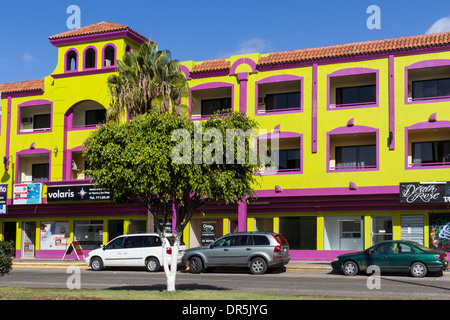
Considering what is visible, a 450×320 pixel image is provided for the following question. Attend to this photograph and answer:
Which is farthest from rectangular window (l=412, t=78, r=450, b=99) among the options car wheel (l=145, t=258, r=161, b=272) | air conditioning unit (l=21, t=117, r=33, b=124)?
air conditioning unit (l=21, t=117, r=33, b=124)

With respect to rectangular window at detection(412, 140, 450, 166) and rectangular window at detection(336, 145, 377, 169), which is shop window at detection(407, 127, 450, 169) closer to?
rectangular window at detection(412, 140, 450, 166)

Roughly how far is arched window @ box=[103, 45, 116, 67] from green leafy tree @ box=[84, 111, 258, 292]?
66.6ft

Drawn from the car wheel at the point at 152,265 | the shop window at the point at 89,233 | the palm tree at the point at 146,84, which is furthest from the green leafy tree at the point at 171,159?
the shop window at the point at 89,233

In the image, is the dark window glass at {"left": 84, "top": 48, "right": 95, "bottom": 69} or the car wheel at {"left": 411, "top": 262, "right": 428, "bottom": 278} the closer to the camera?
the car wheel at {"left": 411, "top": 262, "right": 428, "bottom": 278}

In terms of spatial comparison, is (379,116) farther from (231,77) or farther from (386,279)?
(386,279)

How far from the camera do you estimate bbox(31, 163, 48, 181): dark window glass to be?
37.3m

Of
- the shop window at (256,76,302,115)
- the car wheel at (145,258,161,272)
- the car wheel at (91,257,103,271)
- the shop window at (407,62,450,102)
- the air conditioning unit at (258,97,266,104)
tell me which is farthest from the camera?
the air conditioning unit at (258,97,266,104)

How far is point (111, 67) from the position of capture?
3459cm

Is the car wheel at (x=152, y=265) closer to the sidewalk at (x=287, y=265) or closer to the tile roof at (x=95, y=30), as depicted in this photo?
the sidewalk at (x=287, y=265)

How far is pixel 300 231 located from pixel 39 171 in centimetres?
1758

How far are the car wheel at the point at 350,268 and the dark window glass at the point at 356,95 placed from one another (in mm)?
10876

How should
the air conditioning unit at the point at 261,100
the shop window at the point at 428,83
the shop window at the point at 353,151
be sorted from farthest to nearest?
the air conditioning unit at the point at 261,100
the shop window at the point at 353,151
the shop window at the point at 428,83

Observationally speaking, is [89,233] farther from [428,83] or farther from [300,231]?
[428,83]

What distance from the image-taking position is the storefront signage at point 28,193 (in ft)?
116
